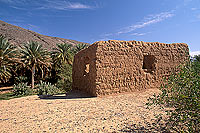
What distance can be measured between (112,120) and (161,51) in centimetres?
643

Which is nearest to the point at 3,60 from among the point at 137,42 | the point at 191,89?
the point at 137,42

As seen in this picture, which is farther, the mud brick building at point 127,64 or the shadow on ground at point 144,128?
the mud brick building at point 127,64

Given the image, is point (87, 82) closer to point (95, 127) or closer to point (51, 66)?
point (95, 127)

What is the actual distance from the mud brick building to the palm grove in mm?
6792

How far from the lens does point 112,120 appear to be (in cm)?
349

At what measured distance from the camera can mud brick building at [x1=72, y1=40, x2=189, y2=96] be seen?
6.89 m

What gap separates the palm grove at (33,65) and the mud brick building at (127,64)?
267 inches

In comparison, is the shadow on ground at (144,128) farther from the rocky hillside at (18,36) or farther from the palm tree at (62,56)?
the rocky hillside at (18,36)

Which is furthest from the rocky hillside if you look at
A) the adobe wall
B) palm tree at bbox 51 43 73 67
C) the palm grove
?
the adobe wall

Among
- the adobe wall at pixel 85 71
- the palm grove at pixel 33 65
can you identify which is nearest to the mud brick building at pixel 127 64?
the adobe wall at pixel 85 71

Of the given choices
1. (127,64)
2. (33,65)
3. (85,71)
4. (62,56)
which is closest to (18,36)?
(62,56)

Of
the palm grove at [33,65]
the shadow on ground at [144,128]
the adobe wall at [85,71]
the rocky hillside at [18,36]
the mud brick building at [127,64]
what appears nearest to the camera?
the shadow on ground at [144,128]

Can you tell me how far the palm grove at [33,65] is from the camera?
1284 cm

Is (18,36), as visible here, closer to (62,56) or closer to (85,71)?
(62,56)
